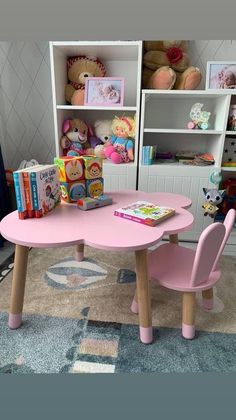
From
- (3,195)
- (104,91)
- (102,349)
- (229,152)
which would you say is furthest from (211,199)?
(3,195)

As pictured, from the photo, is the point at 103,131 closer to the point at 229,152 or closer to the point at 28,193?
the point at 229,152

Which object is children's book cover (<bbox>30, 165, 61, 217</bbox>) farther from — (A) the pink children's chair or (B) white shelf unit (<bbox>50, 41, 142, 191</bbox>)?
(B) white shelf unit (<bbox>50, 41, 142, 191</bbox>)

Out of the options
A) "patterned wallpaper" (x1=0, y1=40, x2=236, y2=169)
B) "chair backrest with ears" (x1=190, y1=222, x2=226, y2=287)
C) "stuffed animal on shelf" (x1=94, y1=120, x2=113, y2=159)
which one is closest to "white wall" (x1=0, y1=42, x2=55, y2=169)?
"patterned wallpaper" (x1=0, y1=40, x2=236, y2=169)

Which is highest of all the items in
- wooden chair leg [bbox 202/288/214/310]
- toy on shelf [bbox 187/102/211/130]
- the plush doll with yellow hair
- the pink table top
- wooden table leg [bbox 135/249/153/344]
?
toy on shelf [bbox 187/102/211/130]

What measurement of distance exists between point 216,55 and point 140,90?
2.30 ft

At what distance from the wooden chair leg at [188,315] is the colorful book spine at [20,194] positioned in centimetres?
80

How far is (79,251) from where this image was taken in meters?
1.95

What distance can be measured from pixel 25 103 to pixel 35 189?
1538 millimetres

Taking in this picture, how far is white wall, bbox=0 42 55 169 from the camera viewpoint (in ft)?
7.63

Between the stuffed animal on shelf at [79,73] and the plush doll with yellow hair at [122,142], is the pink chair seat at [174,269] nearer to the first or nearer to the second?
the plush doll with yellow hair at [122,142]

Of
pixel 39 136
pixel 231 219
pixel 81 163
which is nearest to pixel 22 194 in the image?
pixel 81 163

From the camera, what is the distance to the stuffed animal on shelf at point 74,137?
226 cm

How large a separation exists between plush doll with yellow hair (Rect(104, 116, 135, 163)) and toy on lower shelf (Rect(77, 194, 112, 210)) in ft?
2.51

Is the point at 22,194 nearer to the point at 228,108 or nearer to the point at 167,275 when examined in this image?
the point at 167,275
